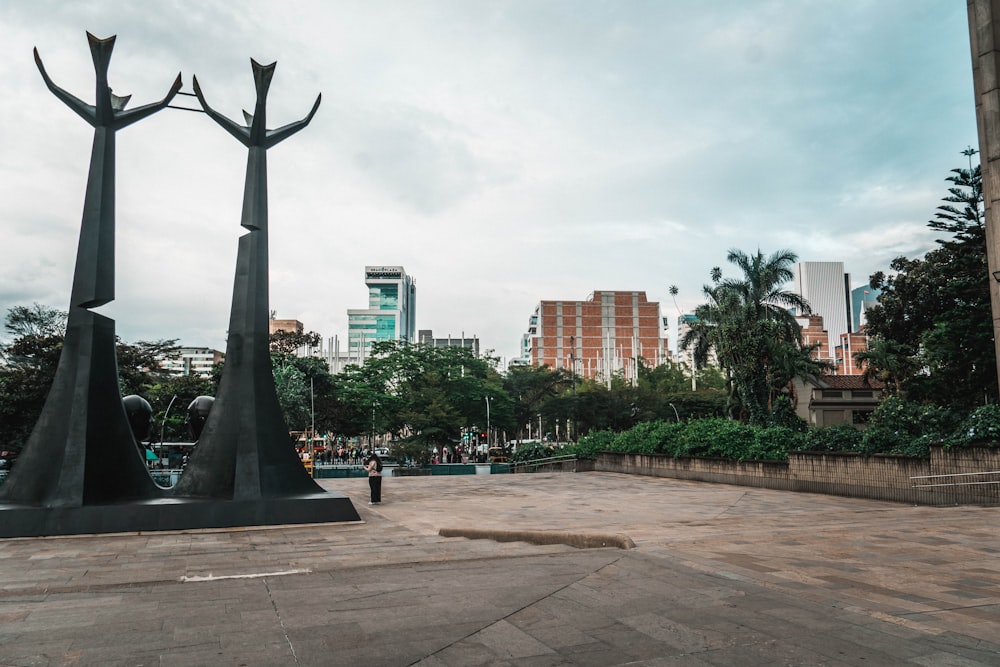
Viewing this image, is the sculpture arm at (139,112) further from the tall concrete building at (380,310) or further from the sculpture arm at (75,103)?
the tall concrete building at (380,310)

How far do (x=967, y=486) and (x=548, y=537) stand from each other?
9.24 meters

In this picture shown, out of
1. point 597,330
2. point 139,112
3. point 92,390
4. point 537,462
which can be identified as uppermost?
point 597,330

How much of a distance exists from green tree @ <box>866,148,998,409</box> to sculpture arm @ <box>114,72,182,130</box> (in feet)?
65.2

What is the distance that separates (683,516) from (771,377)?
81.8ft

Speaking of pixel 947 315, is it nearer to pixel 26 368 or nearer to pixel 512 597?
pixel 512 597

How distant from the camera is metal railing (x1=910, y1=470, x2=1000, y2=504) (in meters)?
13.4

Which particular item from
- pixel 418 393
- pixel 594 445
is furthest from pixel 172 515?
pixel 418 393

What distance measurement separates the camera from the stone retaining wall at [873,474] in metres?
13.6

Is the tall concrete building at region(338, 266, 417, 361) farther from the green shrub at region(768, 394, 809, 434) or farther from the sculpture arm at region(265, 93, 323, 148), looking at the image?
the sculpture arm at region(265, 93, 323, 148)

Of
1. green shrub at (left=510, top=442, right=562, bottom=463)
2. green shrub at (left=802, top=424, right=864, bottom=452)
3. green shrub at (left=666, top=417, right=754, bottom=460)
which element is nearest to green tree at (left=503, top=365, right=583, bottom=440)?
green shrub at (left=510, top=442, right=562, bottom=463)

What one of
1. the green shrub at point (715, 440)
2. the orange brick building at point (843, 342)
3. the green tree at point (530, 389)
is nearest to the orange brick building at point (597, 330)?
the orange brick building at point (843, 342)

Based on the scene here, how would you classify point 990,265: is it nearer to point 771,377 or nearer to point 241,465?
point 241,465

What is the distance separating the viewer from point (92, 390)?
11.9 meters

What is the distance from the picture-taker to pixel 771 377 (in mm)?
36188
